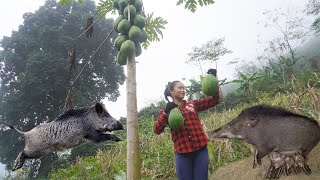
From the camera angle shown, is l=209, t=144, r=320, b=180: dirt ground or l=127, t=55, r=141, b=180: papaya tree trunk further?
l=209, t=144, r=320, b=180: dirt ground

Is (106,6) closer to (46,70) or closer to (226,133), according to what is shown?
(226,133)

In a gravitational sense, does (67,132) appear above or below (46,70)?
below

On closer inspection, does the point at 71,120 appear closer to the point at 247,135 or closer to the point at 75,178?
the point at 247,135

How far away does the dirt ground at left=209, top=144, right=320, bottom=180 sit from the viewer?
2.91 metres

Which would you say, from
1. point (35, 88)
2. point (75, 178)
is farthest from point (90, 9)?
point (75, 178)

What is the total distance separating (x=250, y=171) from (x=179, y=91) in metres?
2.16

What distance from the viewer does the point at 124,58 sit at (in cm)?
228

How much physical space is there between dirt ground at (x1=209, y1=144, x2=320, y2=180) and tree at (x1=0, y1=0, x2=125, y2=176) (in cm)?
1067

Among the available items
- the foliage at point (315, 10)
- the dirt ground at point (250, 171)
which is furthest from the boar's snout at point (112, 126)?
the foliage at point (315, 10)

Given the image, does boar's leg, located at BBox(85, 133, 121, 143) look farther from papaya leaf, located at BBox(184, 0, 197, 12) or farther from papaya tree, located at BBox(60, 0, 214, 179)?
papaya leaf, located at BBox(184, 0, 197, 12)

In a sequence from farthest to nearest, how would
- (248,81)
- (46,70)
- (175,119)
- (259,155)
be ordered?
(46,70), (248,81), (175,119), (259,155)

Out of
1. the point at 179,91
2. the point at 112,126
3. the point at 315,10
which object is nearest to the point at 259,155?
the point at 179,91

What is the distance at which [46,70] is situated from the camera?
17422 mm

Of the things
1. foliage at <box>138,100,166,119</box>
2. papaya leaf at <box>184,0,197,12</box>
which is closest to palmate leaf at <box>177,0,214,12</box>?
papaya leaf at <box>184,0,197,12</box>
